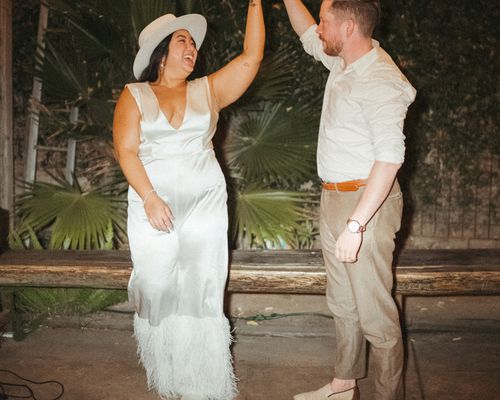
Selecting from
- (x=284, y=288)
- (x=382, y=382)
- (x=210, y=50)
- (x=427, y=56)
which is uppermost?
(x=427, y=56)

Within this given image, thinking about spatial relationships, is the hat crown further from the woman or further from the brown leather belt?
the brown leather belt

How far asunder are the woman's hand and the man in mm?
718

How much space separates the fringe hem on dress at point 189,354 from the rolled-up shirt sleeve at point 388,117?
116cm

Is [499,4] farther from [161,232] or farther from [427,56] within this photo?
[161,232]

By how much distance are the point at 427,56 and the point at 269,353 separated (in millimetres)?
3361

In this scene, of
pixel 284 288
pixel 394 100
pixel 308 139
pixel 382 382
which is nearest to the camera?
pixel 394 100

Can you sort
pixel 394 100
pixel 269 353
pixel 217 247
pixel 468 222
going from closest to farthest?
pixel 394 100 → pixel 217 247 → pixel 269 353 → pixel 468 222

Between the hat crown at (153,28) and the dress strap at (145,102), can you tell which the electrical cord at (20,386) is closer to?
the dress strap at (145,102)

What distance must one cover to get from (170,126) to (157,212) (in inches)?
15.3

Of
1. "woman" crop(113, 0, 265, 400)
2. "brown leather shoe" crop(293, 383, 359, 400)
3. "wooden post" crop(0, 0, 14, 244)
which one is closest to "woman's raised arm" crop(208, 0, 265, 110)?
"woman" crop(113, 0, 265, 400)

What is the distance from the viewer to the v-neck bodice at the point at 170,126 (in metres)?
→ 2.15

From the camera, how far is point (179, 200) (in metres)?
2.26

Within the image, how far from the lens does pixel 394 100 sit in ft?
6.07

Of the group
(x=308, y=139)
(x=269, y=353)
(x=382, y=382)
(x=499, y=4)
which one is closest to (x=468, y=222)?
(x=499, y=4)
